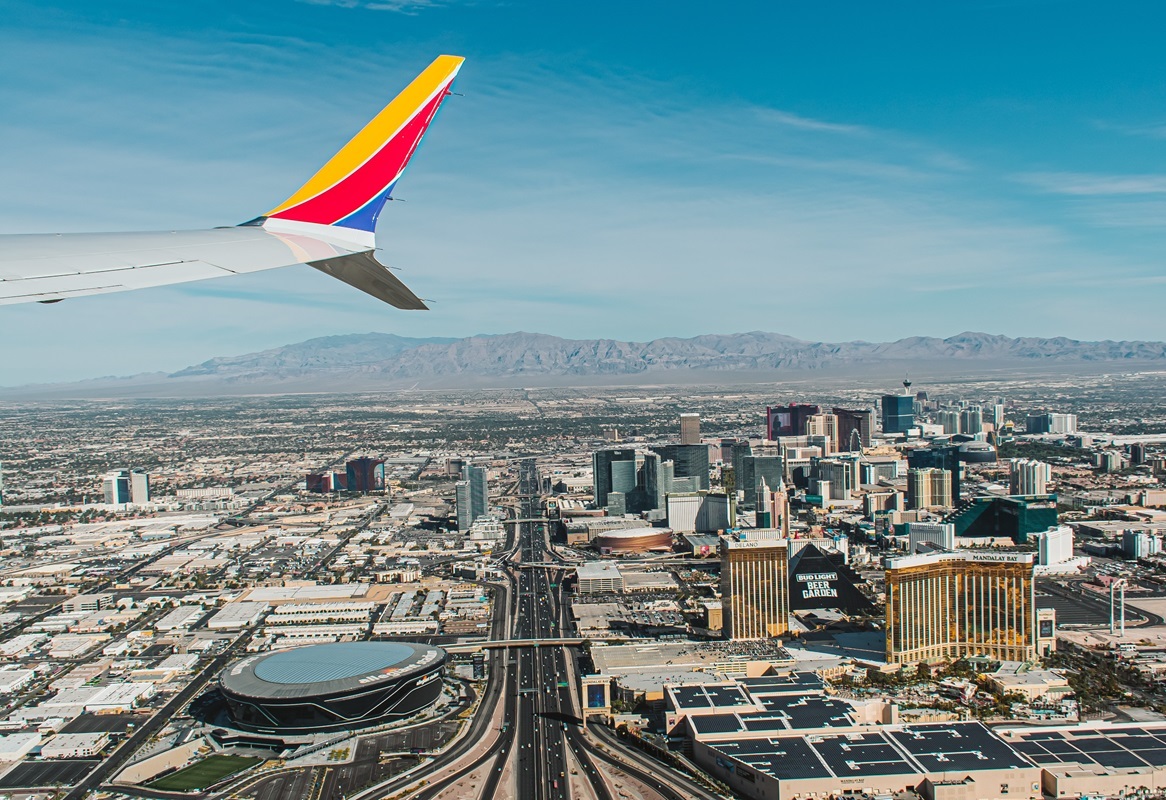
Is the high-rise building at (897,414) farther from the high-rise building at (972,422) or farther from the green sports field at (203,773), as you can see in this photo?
the green sports field at (203,773)

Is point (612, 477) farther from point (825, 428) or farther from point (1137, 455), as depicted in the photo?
point (1137, 455)

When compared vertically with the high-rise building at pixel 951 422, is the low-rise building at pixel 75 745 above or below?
below

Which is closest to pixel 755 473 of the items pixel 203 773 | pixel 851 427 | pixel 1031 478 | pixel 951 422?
pixel 1031 478

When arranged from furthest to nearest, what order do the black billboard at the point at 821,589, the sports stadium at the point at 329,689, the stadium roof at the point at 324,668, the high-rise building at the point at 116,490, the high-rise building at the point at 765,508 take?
the high-rise building at the point at 116,490, the high-rise building at the point at 765,508, the black billboard at the point at 821,589, the stadium roof at the point at 324,668, the sports stadium at the point at 329,689

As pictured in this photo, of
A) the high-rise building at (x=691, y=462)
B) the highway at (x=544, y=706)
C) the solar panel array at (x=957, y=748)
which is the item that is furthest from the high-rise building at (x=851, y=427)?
the solar panel array at (x=957, y=748)

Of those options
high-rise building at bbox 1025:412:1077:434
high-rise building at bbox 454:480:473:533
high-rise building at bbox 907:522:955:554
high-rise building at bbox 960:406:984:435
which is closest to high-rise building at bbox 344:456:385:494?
high-rise building at bbox 454:480:473:533
